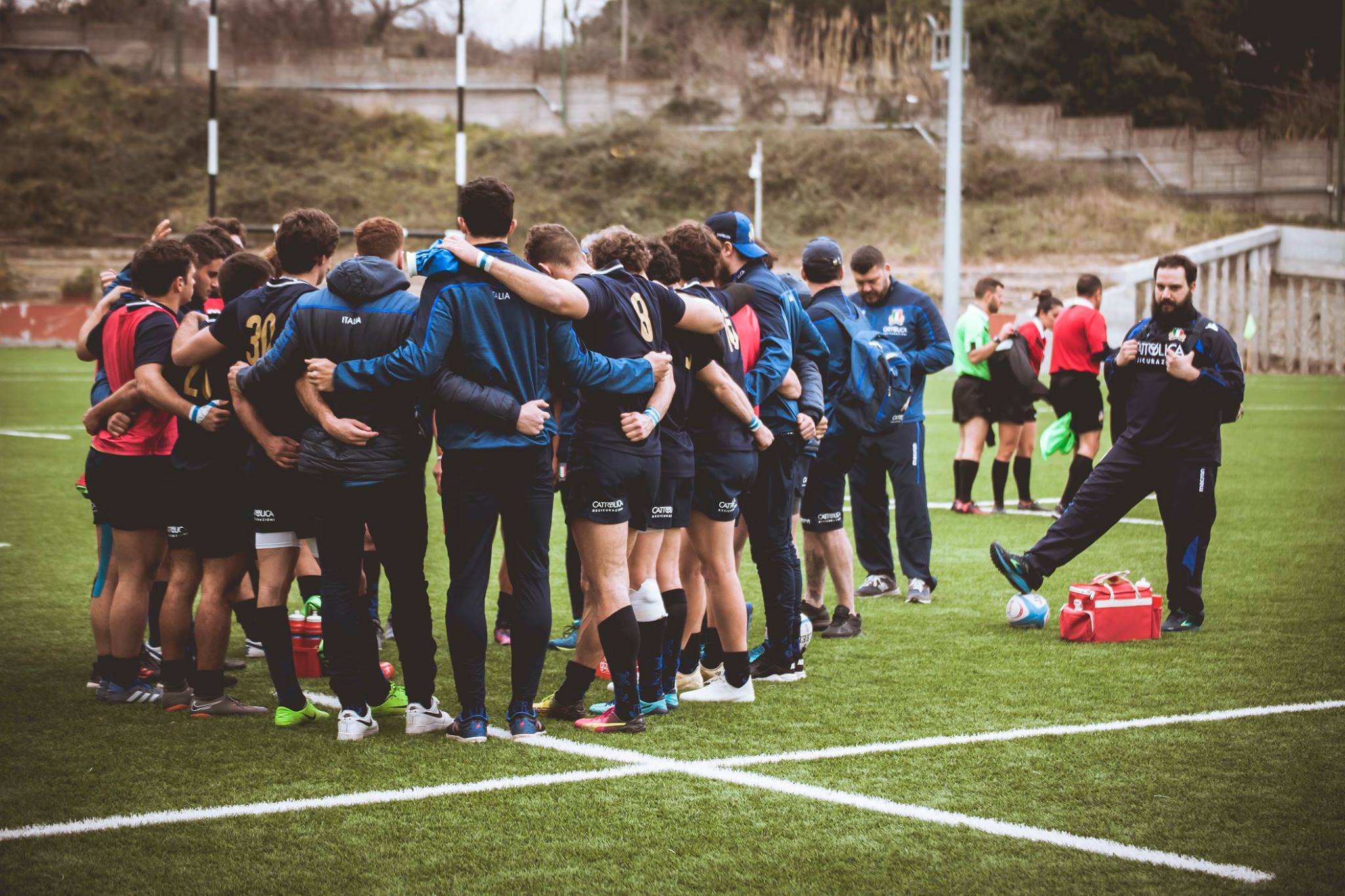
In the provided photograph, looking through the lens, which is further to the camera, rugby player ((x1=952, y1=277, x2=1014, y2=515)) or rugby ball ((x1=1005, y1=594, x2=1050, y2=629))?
rugby player ((x1=952, y1=277, x2=1014, y2=515))

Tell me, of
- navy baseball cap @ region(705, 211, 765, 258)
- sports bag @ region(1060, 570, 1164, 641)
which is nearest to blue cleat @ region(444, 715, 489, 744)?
navy baseball cap @ region(705, 211, 765, 258)

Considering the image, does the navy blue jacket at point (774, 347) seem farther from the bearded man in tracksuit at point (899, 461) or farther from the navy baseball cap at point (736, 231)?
the bearded man in tracksuit at point (899, 461)

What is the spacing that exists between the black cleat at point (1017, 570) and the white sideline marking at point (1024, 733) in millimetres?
1825

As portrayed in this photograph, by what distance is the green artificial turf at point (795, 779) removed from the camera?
3920mm

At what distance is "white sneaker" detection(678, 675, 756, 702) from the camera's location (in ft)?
19.4

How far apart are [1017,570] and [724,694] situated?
231 cm

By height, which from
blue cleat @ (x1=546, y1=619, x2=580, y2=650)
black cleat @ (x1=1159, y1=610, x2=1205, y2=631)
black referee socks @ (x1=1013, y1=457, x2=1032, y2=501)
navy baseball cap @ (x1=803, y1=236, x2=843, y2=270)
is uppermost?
navy baseball cap @ (x1=803, y1=236, x2=843, y2=270)

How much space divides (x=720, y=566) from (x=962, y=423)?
24.0 ft

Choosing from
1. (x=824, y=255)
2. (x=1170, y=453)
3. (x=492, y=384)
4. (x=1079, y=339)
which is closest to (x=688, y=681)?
(x=492, y=384)

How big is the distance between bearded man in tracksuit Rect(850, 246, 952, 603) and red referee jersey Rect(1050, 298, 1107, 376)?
338cm

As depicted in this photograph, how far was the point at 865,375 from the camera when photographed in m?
7.41

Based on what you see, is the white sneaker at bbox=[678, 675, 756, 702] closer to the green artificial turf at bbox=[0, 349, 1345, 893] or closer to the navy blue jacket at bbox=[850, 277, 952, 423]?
the green artificial turf at bbox=[0, 349, 1345, 893]

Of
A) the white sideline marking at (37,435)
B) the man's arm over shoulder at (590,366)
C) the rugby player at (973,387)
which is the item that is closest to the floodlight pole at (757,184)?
the white sideline marking at (37,435)

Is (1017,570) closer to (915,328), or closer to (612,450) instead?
(915,328)
